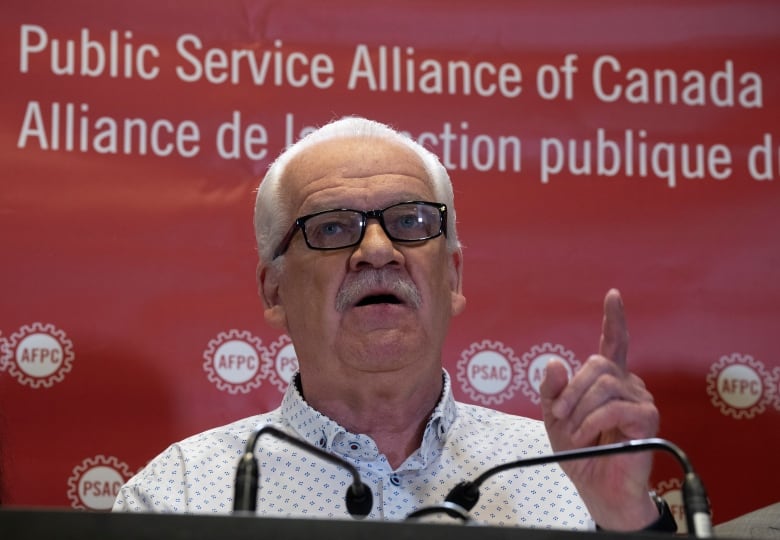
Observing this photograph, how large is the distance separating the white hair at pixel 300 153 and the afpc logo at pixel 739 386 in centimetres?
80

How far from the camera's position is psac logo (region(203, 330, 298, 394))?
2.82m

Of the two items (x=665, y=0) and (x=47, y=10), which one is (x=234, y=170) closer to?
(x=47, y=10)

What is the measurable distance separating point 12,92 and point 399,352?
1227mm

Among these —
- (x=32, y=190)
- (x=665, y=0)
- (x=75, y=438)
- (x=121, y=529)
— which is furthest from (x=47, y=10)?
(x=121, y=529)

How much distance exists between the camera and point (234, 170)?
290 cm

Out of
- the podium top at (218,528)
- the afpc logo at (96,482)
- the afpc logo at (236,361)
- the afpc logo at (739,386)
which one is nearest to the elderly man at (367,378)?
the afpc logo at (236,361)

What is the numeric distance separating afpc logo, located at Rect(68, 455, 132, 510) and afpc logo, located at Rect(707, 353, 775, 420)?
1.48 m

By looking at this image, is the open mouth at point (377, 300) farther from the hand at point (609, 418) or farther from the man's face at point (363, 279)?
the hand at point (609, 418)

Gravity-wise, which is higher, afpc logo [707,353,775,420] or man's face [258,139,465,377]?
man's face [258,139,465,377]

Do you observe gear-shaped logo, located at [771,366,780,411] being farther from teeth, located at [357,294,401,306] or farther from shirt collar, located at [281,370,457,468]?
teeth, located at [357,294,401,306]

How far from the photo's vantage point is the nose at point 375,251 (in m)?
2.39

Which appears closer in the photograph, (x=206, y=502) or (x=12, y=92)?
(x=206, y=502)

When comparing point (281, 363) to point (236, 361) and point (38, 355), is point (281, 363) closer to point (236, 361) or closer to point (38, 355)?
point (236, 361)

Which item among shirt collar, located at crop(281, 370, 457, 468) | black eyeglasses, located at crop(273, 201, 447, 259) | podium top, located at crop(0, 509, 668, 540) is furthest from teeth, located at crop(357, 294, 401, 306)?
podium top, located at crop(0, 509, 668, 540)
